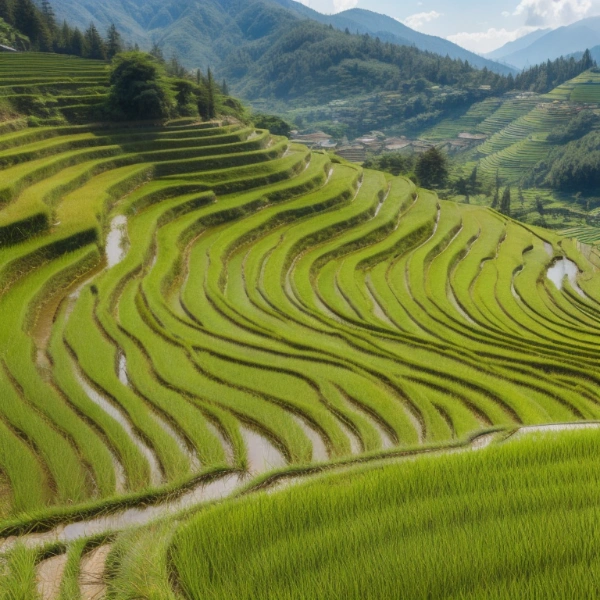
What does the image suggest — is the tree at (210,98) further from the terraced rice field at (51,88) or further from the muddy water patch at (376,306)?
the muddy water patch at (376,306)

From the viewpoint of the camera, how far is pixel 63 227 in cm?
1670

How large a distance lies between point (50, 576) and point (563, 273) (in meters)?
28.7

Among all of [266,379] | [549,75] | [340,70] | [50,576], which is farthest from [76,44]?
[549,75]

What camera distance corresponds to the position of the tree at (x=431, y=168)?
48.4 m

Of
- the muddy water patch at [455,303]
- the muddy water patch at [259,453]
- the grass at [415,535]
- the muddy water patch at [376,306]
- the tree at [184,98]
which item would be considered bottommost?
the muddy water patch at [455,303]

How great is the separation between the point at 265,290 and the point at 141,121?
18619 mm

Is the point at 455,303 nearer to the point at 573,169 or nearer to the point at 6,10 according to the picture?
the point at 6,10

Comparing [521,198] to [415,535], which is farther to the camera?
[521,198]

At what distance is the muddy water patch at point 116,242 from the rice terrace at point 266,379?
0.13 metres

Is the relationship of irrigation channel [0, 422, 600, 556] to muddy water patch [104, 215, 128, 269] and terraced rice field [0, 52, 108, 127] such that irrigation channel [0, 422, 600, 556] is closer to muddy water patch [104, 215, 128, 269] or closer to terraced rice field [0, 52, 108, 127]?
muddy water patch [104, 215, 128, 269]

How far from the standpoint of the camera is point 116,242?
59.8 ft

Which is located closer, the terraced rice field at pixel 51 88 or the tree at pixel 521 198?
the terraced rice field at pixel 51 88

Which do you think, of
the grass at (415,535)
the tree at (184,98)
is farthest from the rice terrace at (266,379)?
the tree at (184,98)

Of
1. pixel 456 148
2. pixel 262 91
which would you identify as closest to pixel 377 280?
pixel 456 148
